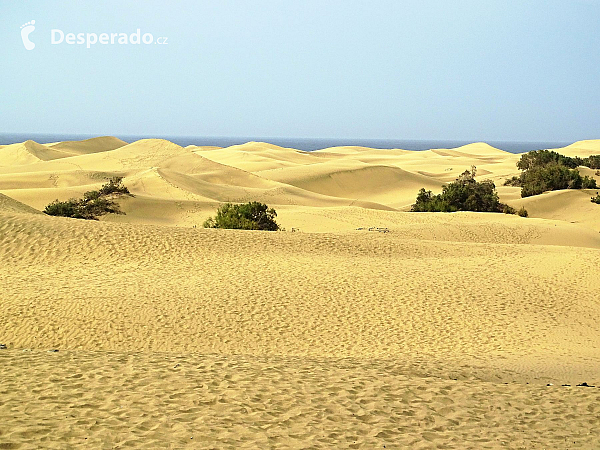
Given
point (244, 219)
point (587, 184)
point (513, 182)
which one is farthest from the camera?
point (513, 182)

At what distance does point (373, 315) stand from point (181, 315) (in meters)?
3.55

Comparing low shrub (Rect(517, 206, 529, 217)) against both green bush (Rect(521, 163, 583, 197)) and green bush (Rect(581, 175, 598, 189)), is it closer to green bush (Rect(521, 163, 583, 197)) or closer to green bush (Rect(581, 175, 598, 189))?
green bush (Rect(521, 163, 583, 197))

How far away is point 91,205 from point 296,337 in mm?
18524

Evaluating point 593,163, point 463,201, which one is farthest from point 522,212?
point 593,163

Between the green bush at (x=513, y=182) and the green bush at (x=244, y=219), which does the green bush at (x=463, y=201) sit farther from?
the green bush at (x=513, y=182)

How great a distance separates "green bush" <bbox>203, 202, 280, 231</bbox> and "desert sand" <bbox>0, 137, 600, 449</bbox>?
14.4 feet

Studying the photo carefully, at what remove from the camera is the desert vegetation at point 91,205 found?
25.1 meters

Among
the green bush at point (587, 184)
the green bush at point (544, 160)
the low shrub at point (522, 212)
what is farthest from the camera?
the green bush at point (544, 160)

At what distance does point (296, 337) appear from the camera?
10547 millimetres

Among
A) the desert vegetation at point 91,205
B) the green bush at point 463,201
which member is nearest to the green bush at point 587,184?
the green bush at point 463,201

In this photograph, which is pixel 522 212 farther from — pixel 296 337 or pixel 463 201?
pixel 296 337

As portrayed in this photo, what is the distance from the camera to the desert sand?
5.90 meters

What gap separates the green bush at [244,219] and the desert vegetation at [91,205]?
5343 millimetres

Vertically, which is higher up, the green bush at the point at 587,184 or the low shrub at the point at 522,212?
the green bush at the point at 587,184
